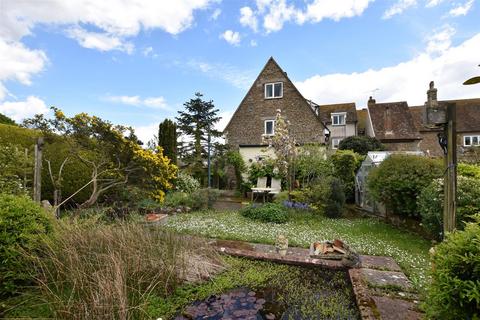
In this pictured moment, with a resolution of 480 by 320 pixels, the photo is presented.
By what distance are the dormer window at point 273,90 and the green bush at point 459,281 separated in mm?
17970

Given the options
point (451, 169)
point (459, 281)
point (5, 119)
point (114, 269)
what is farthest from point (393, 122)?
point (5, 119)

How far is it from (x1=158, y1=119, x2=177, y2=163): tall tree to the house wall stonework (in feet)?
20.8

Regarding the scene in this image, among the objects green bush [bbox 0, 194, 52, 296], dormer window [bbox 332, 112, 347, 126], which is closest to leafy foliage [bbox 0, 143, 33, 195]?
green bush [bbox 0, 194, 52, 296]

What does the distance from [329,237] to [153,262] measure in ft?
15.5

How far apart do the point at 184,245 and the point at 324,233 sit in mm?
4392

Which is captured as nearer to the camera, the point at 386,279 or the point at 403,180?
the point at 386,279

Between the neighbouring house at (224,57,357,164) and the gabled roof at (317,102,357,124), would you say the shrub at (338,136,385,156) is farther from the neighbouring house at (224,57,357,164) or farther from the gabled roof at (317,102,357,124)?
the gabled roof at (317,102,357,124)

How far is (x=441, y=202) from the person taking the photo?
5.17m

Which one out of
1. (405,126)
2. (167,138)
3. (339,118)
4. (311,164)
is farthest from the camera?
(339,118)

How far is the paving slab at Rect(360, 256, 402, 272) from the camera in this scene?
4320 millimetres

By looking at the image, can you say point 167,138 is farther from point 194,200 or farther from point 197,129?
point 197,129

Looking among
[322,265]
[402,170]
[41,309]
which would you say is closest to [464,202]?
[402,170]

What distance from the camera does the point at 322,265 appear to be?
4.15 meters

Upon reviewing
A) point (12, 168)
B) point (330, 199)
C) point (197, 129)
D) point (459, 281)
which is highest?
point (197, 129)
